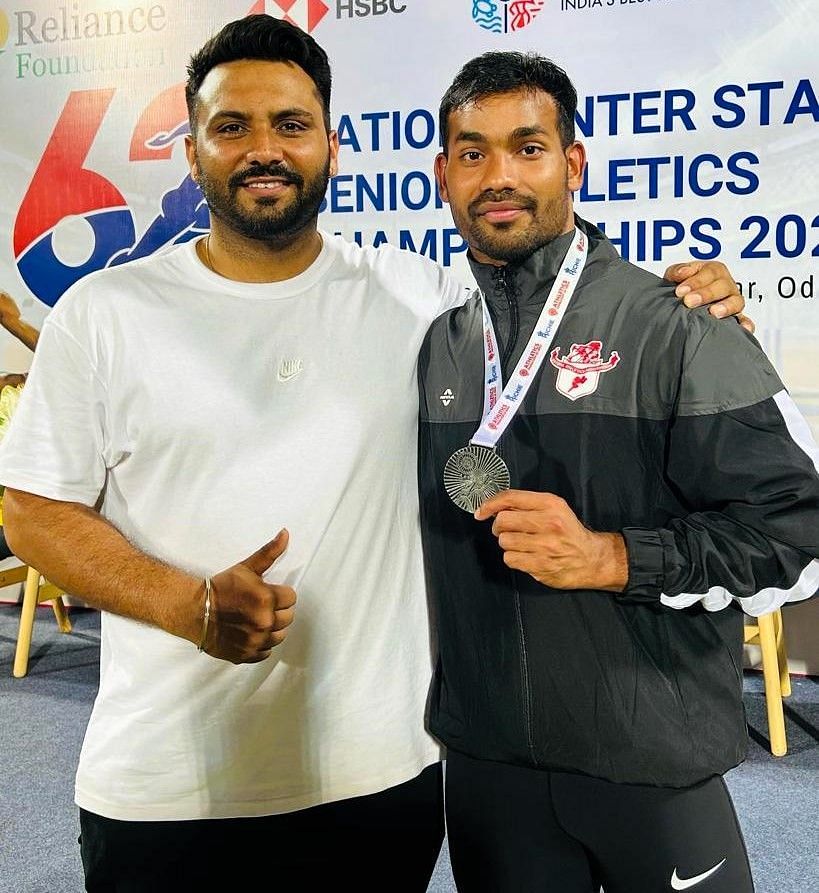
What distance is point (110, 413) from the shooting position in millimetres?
1441

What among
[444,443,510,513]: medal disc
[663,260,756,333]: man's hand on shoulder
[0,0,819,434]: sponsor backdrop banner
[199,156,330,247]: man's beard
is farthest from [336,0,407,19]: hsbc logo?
[444,443,510,513]: medal disc

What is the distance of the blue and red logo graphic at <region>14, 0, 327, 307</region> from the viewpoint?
4.32 metres

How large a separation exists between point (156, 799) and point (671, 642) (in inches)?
29.5

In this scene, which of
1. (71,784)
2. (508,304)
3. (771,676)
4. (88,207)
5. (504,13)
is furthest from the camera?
(88,207)

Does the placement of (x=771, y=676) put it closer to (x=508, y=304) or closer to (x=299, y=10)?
(x=508, y=304)

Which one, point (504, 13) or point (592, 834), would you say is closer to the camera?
point (592, 834)

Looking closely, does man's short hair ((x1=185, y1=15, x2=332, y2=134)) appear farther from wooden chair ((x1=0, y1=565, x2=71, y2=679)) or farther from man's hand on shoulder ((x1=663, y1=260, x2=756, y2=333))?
wooden chair ((x1=0, y1=565, x2=71, y2=679))

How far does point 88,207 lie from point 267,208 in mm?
3307

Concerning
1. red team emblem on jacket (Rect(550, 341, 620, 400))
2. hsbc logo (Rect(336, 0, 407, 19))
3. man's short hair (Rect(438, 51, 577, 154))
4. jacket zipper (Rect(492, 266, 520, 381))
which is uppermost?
hsbc logo (Rect(336, 0, 407, 19))

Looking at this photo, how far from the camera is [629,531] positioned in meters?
1.33

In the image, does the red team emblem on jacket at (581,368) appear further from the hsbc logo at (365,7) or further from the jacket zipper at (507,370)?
the hsbc logo at (365,7)

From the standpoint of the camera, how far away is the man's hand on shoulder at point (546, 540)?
1.27m

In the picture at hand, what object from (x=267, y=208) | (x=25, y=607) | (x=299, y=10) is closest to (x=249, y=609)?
(x=267, y=208)

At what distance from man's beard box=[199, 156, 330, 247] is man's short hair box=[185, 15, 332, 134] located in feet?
0.41
